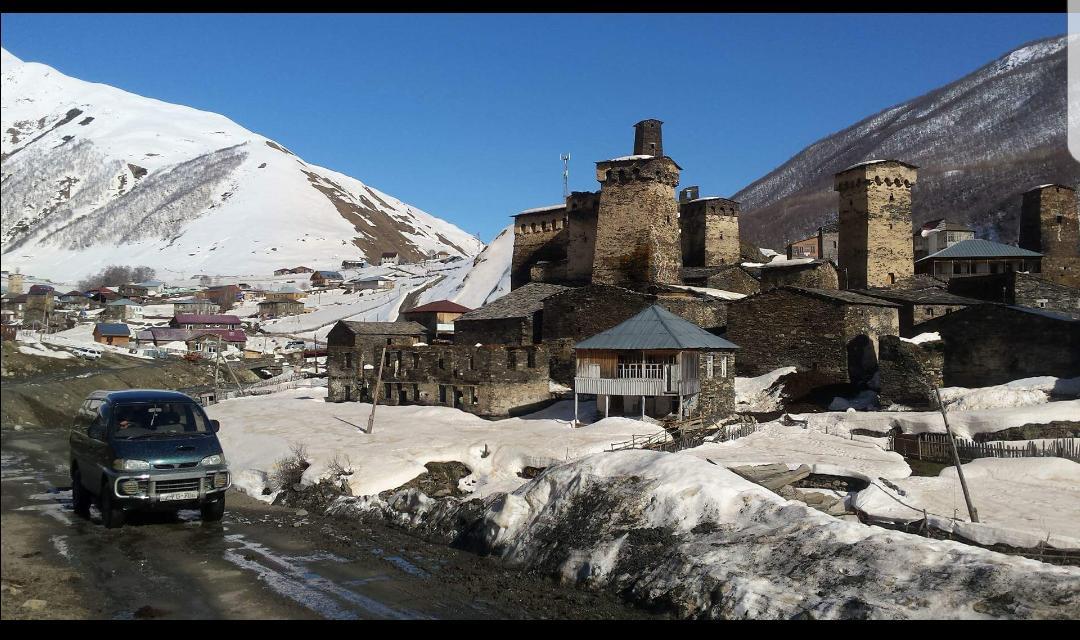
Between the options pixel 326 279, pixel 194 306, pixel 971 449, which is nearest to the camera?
pixel 971 449

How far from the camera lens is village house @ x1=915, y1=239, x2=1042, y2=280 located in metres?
55.3

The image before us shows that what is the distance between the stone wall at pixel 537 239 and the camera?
6738 cm

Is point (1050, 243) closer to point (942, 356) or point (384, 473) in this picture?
point (942, 356)

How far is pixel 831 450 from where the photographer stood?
2566 cm

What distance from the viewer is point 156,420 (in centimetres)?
1290

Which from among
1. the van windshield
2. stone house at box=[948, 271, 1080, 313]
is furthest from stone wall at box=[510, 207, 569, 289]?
the van windshield

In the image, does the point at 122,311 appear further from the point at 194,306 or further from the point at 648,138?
the point at 648,138

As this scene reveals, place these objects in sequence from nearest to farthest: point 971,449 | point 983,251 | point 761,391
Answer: point 971,449 → point 761,391 → point 983,251

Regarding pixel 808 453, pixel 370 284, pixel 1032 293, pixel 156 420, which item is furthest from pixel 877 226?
pixel 370 284

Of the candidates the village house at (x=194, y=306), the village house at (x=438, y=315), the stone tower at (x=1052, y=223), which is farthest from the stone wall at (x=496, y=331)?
the village house at (x=194, y=306)

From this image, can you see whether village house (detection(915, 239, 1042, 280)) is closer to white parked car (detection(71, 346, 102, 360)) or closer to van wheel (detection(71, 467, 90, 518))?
van wheel (detection(71, 467, 90, 518))

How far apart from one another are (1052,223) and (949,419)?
134 feet

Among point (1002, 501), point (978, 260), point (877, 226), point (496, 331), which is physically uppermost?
point (877, 226)

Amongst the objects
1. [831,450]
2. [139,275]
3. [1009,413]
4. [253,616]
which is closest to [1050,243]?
[1009,413]
